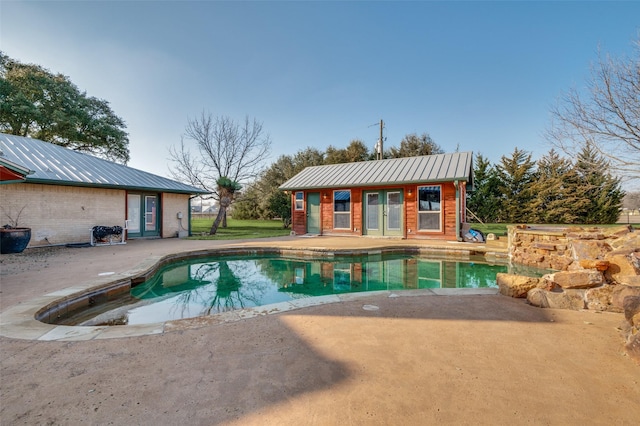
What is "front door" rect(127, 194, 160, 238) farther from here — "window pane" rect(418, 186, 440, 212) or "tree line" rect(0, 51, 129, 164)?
"window pane" rect(418, 186, 440, 212)

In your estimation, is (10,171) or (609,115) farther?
(609,115)

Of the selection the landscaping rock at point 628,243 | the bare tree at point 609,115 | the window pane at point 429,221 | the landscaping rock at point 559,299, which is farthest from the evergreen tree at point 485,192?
the landscaping rock at point 559,299

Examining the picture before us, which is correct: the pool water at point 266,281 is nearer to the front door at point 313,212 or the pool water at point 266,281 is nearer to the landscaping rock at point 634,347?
the landscaping rock at point 634,347

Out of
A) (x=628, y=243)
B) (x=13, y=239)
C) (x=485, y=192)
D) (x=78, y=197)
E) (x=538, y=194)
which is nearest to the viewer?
(x=628, y=243)

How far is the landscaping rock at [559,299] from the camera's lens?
338cm

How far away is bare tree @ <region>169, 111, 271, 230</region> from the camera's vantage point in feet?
53.3

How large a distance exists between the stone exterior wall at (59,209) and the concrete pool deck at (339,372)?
295 inches

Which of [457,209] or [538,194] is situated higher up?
[538,194]

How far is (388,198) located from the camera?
11.7 meters

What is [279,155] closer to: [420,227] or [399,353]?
[420,227]

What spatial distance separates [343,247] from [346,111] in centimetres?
1045

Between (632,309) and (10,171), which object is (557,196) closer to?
(632,309)

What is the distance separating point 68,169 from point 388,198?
36.7 ft

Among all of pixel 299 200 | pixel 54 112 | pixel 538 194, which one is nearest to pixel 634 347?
pixel 299 200
